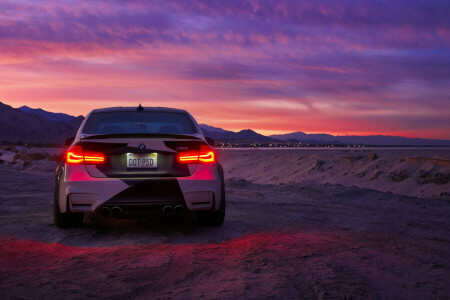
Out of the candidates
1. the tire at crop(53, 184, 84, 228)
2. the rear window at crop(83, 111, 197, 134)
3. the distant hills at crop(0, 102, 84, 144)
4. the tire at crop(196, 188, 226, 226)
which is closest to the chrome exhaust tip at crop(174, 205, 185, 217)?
the tire at crop(196, 188, 226, 226)

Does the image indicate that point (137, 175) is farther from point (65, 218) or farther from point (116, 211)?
point (65, 218)

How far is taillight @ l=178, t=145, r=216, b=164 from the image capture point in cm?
624

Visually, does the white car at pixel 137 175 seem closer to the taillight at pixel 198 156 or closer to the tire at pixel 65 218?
the taillight at pixel 198 156

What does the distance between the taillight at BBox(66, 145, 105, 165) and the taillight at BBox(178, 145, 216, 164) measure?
1.01 meters

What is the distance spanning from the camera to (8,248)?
5871 millimetres

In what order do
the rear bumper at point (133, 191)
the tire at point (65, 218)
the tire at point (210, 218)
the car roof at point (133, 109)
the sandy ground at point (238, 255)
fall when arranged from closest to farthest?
the sandy ground at point (238, 255), the rear bumper at point (133, 191), the tire at point (65, 218), the tire at point (210, 218), the car roof at point (133, 109)

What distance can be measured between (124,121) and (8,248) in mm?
2716

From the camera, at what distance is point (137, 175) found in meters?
6.10

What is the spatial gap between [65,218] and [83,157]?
3.93 ft

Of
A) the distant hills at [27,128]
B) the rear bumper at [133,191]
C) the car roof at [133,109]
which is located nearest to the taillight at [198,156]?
the rear bumper at [133,191]

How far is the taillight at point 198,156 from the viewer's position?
246 inches

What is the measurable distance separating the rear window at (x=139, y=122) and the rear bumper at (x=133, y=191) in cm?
105

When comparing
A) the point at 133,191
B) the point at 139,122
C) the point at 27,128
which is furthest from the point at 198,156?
the point at 27,128

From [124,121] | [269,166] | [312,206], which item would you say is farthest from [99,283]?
[269,166]
